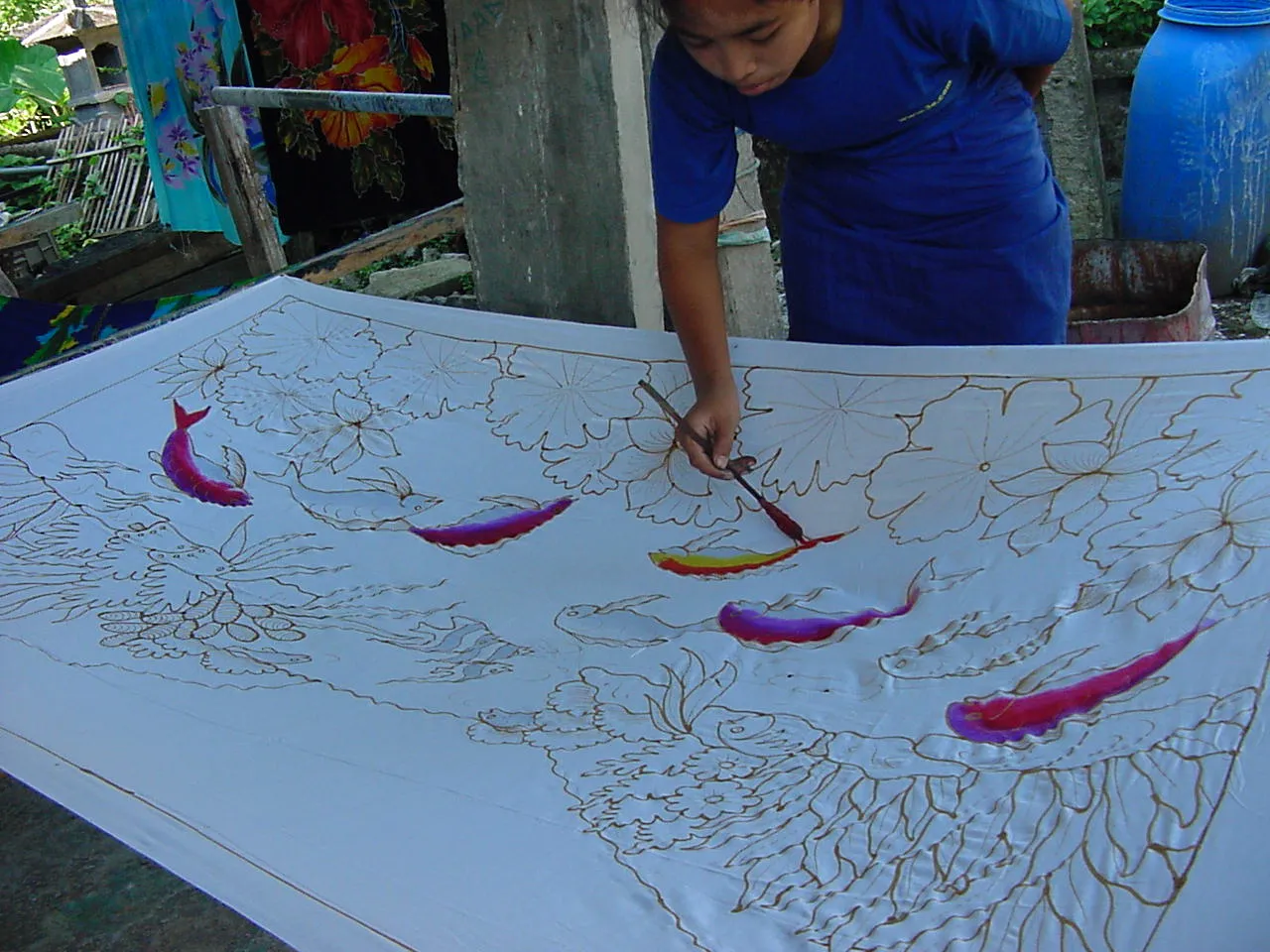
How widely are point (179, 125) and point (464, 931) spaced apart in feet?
11.7

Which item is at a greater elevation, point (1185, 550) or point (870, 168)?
point (870, 168)

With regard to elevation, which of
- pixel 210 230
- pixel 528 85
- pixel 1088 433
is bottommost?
pixel 210 230

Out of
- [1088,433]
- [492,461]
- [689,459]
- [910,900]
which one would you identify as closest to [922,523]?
[1088,433]

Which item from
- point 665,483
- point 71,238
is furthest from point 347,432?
point 71,238

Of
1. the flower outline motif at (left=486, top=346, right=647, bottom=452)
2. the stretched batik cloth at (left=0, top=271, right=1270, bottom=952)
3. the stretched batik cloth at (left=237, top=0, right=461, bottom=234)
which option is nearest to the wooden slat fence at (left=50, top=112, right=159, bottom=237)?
the stretched batik cloth at (left=237, top=0, right=461, bottom=234)

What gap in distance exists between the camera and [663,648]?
1.24 meters

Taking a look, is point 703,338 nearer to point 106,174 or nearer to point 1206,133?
point 1206,133

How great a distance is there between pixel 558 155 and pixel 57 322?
1.60 m

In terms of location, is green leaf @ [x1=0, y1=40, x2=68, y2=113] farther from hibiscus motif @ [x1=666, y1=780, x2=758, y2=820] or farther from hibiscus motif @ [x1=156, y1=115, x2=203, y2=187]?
hibiscus motif @ [x1=666, y1=780, x2=758, y2=820]

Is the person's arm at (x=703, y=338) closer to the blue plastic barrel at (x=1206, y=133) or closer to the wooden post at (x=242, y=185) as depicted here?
the wooden post at (x=242, y=185)

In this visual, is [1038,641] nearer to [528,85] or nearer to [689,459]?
[689,459]

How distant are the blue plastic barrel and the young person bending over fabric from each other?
2.30m

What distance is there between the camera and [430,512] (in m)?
1.65

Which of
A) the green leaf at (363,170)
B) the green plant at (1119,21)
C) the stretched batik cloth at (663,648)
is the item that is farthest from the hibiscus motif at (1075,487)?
the green plant at (1119,21)
